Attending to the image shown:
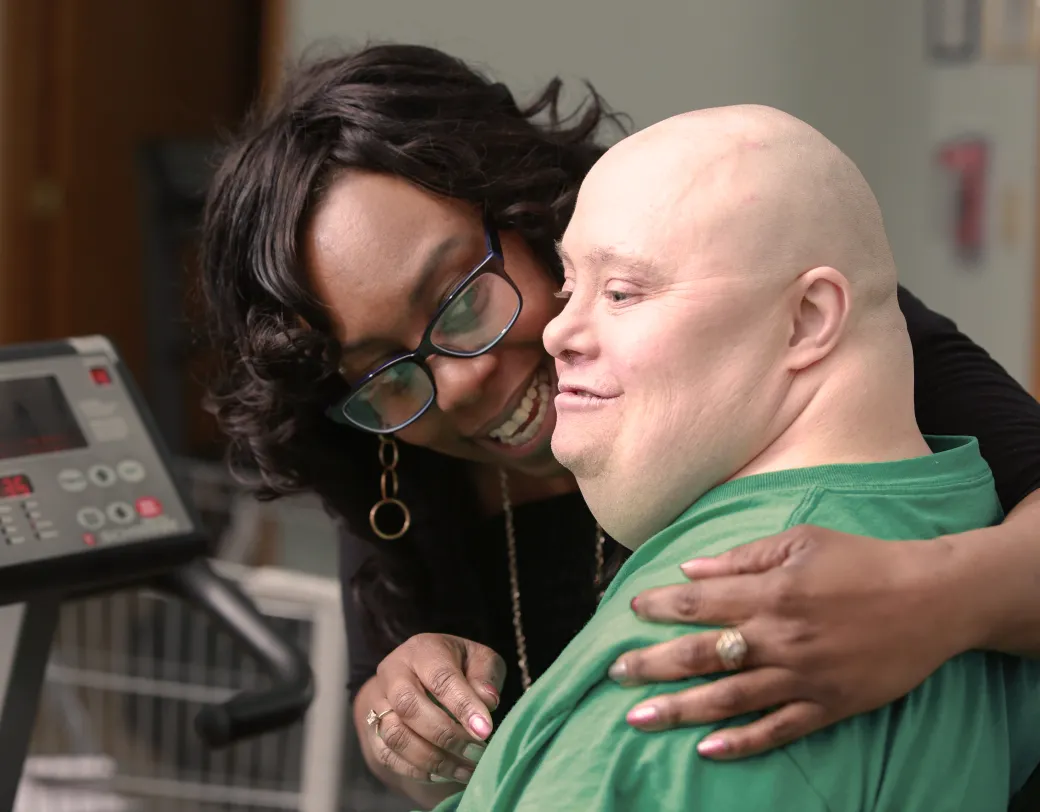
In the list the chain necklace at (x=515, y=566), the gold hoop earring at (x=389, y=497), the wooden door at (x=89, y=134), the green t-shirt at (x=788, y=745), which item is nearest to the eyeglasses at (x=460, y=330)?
the gold hoop earring at (x=389, y=497)

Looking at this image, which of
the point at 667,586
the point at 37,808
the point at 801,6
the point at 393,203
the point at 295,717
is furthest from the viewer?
the point at 801,6

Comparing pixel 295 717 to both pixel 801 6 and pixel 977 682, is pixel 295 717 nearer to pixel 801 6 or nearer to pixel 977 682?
pixel 977 682

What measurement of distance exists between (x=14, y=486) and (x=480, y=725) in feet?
1.64

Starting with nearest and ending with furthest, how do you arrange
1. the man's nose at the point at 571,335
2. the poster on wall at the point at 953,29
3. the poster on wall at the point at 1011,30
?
the man's nose at the point at 571,335 → the poster on wall at the point at 1011,30 → the poster on wall at the point at 953,29

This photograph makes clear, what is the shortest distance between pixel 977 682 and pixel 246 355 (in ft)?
2.28

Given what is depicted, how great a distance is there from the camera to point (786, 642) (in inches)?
28.6

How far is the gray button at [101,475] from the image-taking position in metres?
1.24

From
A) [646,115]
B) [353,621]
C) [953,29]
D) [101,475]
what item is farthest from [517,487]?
[953,29]

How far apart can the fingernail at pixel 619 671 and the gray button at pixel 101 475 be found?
67 centimetres

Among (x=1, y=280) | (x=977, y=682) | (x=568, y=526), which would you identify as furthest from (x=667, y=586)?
(x=1, y=280)

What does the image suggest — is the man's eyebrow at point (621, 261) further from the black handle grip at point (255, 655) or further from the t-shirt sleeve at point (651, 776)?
the black handle grip at point (255, 655)

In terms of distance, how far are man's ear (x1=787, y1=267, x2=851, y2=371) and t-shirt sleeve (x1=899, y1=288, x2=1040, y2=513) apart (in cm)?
31

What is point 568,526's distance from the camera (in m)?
1.38

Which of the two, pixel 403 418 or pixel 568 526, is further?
pixel 568 526
